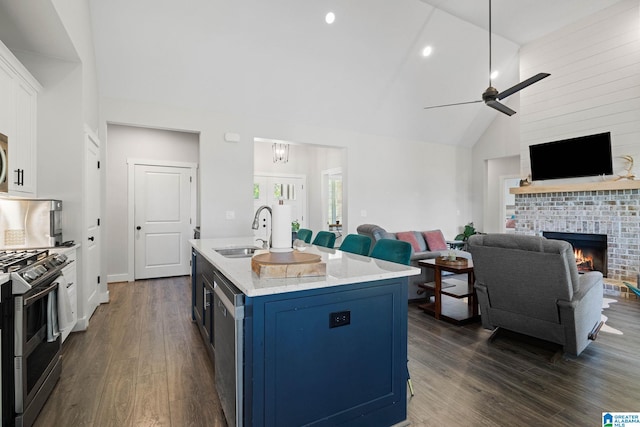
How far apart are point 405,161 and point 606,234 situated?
358 centimetres

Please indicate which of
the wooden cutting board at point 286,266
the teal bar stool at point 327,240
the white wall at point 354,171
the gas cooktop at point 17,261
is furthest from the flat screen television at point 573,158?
the gas cooktop at point 17,261

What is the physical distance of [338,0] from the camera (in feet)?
13.3

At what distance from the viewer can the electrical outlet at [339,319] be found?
162 cm

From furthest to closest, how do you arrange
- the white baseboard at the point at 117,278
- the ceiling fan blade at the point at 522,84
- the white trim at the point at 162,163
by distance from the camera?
the white trim at the point at 162,163 < the white baseboard at the point at 117,278 < the ceiling fan blade at the point at 522,84

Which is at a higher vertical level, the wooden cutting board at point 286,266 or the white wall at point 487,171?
the white wall at point 487,171

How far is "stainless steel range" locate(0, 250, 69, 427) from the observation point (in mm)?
1706

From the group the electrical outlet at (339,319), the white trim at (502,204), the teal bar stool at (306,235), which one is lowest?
the electrical outlet at (339,319)

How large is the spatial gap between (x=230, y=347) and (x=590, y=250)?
621cm

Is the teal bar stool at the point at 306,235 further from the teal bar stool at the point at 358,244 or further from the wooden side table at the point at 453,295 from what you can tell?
the wooden side table at the point at 453,295

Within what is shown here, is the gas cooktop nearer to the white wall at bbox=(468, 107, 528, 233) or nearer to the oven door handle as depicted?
the oven door handle

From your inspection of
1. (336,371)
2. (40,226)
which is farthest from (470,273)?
(40,226)

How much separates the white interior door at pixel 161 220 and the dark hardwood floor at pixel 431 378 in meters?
2.24

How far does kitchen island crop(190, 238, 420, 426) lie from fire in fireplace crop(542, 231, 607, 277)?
16.9 feet

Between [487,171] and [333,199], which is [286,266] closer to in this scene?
[333,199]
